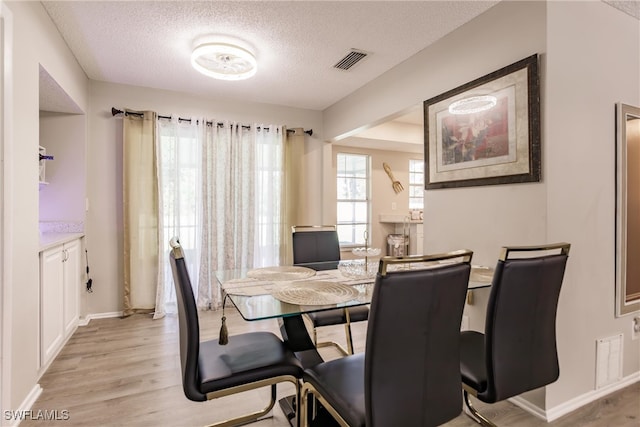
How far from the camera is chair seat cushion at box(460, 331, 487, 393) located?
4.61 ft

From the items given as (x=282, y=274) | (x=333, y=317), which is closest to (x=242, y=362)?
(x=282, y=274)

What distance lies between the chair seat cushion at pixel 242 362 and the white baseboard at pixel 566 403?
1382mm

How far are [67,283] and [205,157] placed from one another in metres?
1.76

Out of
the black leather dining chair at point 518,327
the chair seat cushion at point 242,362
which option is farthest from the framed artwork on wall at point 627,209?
the chair seat cushion at point 242,362

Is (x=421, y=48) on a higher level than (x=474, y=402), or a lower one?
higher

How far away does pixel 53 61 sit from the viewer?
2.35 meters

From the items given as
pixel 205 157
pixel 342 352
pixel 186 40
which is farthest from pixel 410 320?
pixel 205 157

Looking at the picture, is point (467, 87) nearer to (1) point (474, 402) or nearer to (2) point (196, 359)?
(1) point (474, 402)

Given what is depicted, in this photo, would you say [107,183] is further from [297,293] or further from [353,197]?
[353,197]

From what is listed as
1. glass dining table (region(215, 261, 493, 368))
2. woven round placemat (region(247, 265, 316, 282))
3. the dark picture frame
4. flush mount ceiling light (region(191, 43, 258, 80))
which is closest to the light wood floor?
glass dining table (region(215, 261, 493, 368))

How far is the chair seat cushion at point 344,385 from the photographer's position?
1.16 m

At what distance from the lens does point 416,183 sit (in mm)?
6105

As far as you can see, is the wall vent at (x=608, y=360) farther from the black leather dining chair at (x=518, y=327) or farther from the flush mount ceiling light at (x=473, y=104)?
the flush mount ceiling light at (x=473, y=104)

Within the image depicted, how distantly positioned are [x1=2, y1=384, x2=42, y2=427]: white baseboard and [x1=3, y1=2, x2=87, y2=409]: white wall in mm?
12
